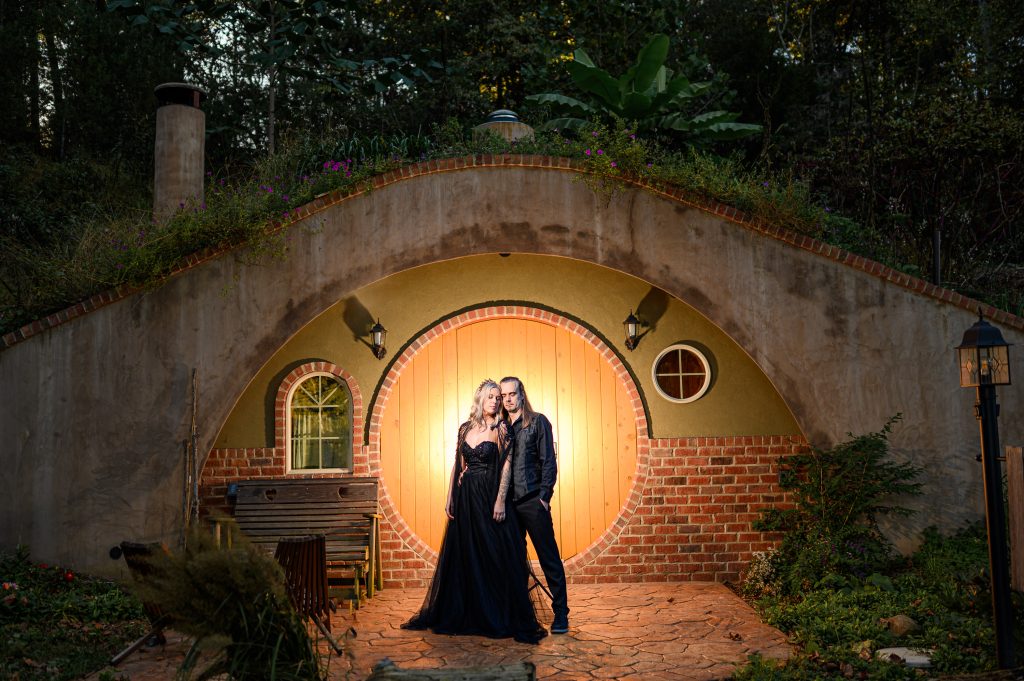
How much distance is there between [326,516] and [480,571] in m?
2.21

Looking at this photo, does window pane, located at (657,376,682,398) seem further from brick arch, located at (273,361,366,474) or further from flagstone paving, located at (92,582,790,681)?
brick arch, located at (273,361,366,474)

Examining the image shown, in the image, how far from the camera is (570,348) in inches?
348

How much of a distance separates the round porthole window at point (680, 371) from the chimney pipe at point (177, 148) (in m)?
5.89

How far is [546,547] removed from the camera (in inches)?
256

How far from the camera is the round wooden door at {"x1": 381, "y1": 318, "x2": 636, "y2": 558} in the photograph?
8.75 meters

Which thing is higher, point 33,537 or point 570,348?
point 570,348

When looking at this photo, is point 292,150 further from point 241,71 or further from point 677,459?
point 241,71

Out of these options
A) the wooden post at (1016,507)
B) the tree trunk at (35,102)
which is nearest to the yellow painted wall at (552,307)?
the wooden post at (1016,507)

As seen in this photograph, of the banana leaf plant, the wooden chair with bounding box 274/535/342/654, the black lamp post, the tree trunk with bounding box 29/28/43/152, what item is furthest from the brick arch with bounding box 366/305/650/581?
the tree trunk with bounding box 29/28/43/152

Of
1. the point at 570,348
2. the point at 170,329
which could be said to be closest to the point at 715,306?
the point at 570,348

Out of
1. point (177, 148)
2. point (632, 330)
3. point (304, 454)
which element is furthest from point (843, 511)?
point (177, 148)

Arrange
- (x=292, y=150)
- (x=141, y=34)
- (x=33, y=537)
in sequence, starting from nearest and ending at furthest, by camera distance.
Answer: (x=33, y=537) < (x=292, y=150) < (x=141, y=34)

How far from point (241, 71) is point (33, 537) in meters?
15.7

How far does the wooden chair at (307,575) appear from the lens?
220 inches
